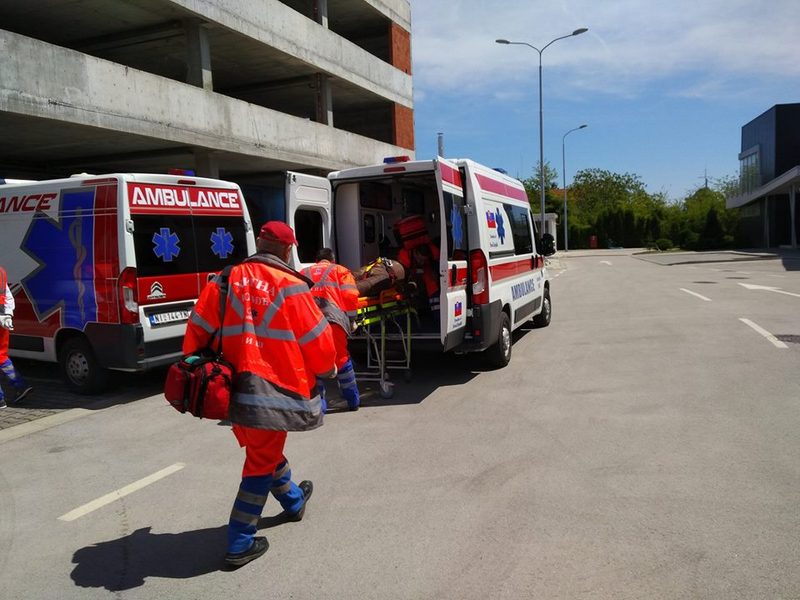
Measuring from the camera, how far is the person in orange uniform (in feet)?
22.9

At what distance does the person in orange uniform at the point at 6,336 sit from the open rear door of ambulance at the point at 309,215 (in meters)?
3.16

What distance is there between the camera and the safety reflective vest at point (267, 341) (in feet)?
10.9

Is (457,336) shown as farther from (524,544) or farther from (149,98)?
(149,98)

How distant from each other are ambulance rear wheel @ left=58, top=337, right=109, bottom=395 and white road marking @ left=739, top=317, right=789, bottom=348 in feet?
29.3

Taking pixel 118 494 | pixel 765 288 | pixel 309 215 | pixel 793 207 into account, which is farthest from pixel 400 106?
pixel 793 207

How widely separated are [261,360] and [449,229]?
4182mm

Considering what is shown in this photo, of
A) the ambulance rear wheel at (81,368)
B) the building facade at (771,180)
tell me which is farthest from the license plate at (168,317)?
the building facade at (771,180)

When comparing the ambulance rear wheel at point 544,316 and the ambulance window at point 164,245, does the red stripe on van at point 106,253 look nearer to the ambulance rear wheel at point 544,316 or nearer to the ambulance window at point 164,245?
the ambulance window at point 164,245

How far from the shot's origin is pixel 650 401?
6.37 m

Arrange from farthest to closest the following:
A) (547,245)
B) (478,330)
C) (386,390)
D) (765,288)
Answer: (765,288)
(547,245)
(478,330)
(386,390)

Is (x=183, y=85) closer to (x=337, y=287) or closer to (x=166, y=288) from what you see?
(x=166, y=288)

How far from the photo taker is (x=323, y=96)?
21547 millimetres

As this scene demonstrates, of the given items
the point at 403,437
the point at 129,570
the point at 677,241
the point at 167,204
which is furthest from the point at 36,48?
the point at 677,241

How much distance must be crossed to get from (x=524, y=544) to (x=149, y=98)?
12826mm
